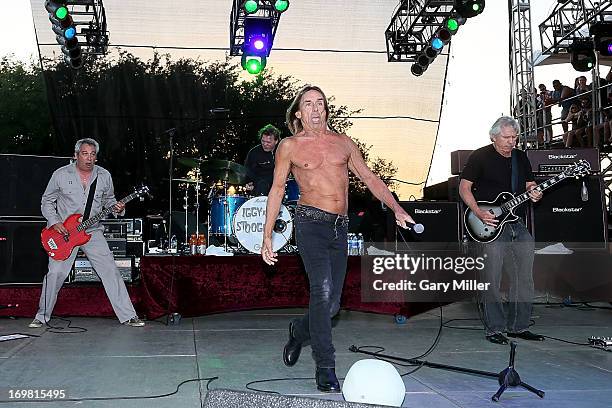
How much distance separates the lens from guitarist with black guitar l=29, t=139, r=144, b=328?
7.16 meters

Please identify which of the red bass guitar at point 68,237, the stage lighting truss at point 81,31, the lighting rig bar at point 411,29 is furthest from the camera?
the lighting rig bar at point 411,29

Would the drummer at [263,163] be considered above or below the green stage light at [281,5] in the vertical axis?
below

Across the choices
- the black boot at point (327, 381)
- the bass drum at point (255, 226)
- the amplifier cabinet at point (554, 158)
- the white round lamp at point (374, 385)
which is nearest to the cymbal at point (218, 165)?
the bass drum at point (255, 226)

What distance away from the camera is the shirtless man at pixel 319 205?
438 centimetres

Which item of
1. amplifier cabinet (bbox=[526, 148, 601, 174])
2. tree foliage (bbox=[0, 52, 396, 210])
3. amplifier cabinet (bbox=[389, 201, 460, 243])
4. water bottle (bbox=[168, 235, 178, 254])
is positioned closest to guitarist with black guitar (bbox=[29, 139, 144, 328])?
water bottle (bbox=[168, 235, 178, 254])

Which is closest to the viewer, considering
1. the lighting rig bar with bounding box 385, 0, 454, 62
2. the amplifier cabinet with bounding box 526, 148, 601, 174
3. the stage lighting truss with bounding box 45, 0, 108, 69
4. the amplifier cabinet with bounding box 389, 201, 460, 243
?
the amplifier cabinet with bounding box 526, 148, 601, 174

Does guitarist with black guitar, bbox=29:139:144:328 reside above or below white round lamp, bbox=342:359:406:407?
above

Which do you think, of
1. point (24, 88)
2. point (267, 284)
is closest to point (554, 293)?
point (267, 284)

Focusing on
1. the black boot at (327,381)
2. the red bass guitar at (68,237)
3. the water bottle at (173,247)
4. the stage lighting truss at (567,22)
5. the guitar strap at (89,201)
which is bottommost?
the black boot at (327,381)

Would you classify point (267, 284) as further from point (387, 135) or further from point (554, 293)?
point (387, 135)

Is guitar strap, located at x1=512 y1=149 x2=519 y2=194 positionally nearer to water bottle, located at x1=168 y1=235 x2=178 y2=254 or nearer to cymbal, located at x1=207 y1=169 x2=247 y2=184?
cymbal, located at x1=207 y1=169 x2=247 y2=184

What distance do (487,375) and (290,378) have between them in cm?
129

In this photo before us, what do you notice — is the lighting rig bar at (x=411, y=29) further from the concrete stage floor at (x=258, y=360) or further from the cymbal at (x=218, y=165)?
the concrete stage floor at (x=258, y=360)

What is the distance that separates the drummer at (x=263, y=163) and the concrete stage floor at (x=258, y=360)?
1851mm
